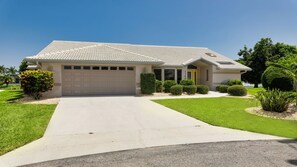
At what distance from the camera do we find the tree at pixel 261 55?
35969mm

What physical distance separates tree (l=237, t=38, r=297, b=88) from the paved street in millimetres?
36099

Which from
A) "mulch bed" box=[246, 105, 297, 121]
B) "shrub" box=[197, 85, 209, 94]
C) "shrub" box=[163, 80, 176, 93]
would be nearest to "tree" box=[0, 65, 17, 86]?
"shrub" box=[163, 80, 176, 93]

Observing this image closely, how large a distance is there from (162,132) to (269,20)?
1559cm

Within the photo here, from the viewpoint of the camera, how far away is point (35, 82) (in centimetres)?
1395

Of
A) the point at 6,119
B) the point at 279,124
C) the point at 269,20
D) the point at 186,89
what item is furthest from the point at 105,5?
the point at 279,124

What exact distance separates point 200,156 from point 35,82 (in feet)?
44.8

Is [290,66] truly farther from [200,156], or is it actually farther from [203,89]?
[200,156]

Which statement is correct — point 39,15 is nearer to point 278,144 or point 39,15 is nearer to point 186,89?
point 186,89

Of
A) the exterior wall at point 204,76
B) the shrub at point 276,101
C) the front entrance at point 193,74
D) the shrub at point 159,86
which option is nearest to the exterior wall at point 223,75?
the exterior wall at point 204,76

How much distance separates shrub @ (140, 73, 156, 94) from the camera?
17766mm

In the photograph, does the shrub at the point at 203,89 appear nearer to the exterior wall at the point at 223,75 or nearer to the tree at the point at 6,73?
the exterior wall at the point at 223,75

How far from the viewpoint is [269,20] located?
52.9 ft

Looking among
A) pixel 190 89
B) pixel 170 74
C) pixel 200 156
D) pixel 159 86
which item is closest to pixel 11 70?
pixel 170 74

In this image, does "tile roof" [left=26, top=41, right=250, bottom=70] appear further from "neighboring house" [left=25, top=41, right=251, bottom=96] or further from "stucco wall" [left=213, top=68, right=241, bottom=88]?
"stucco wall" [left=213, top=68, right=241, bottom=88]
